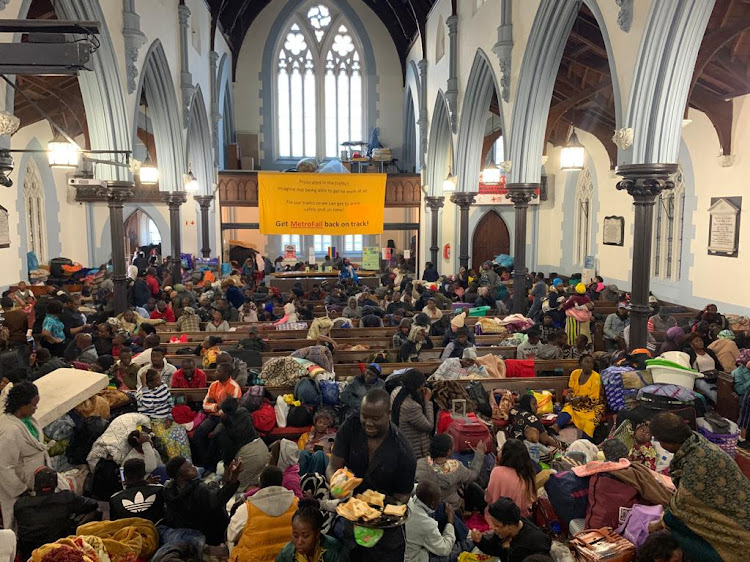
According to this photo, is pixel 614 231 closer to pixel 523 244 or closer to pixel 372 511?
pixel 523 244

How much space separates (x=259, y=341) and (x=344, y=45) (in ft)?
64.3

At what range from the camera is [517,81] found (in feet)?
39.2

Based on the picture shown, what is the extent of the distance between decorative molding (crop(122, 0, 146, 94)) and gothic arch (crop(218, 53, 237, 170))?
33.2ft

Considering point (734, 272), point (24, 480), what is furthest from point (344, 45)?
point (24, 480)

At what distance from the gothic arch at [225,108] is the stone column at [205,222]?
9.37ft

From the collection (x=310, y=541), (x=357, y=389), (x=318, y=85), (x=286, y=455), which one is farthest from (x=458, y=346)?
(x=318, y=85)

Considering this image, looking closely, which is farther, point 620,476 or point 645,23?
point 645,23

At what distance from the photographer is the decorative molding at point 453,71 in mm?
15945

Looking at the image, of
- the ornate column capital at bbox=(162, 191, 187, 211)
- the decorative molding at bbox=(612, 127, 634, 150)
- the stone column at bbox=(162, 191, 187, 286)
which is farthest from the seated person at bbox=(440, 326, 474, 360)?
the ornate column capital at bbox=(162, 191, 187, 211)

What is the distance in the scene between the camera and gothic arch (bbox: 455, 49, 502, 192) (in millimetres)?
14711

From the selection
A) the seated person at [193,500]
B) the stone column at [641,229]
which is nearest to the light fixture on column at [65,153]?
the seated person at [193,500]

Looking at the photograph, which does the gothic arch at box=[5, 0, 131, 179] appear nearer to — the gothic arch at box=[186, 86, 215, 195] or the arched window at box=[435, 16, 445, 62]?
the gothic arch at box=[186, 86, 215, 195]

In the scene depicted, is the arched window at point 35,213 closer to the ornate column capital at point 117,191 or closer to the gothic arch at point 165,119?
the gothic arch at point 165,119

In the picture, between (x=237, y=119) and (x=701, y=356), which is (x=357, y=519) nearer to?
(x=701, y=356)
